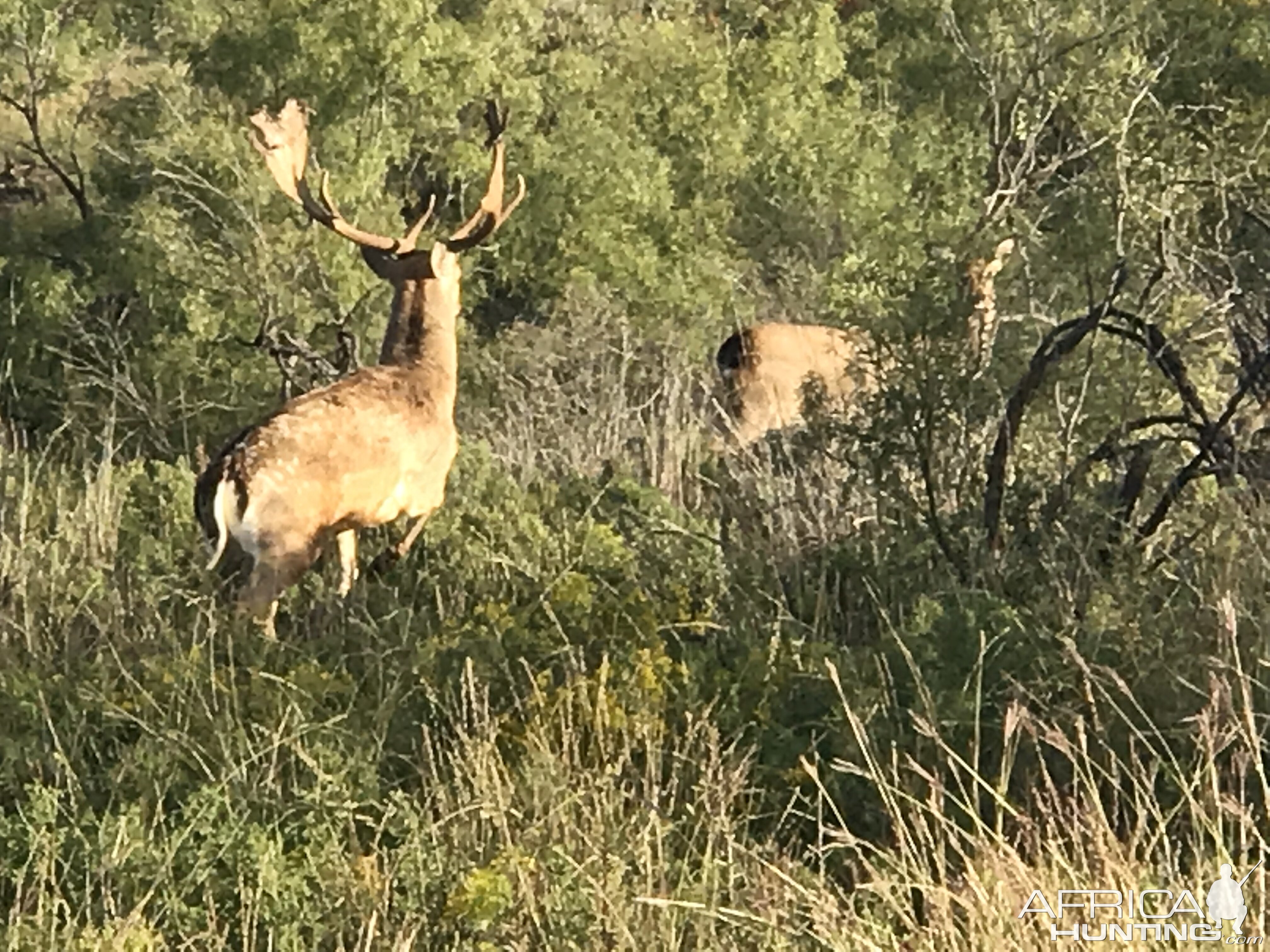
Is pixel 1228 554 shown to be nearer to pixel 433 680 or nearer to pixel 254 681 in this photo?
pixel 433 680

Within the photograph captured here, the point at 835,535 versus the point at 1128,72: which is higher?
the point at 1128,72

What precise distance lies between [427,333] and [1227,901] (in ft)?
16.7

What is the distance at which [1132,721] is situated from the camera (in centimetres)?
493

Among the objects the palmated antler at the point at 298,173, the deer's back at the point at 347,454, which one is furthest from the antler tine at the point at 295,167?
the deer's back at the point at 347,454

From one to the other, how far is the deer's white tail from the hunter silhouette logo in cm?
396

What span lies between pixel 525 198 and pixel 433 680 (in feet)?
18.2

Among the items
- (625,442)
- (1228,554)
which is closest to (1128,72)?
(625,442)

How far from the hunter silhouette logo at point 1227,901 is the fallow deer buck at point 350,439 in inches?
142

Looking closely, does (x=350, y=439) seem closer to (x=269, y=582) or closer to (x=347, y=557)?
(x=347, y=557)

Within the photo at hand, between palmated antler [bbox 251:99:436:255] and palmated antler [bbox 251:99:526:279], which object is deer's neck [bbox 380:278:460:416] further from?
palmated antler [bbox 251:99:436:255]
